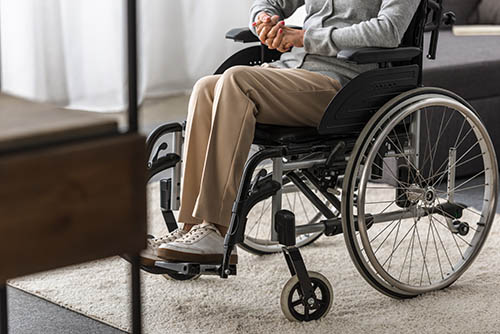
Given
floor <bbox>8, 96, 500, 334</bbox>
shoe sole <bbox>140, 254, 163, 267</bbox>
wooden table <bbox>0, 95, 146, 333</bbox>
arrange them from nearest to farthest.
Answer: wooden table <bbox>0, 95, 146, 333</bbox>
shoe sole <bbox>140, 254, 163, 267</bbox>
floor <bbox>8, 96, 500, 334</bbox>

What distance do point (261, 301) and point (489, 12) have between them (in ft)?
7.01

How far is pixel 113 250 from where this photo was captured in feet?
2.81

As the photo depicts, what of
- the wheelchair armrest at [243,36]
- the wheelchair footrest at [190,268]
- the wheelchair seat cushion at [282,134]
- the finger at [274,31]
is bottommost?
the wheelchair footrest at [190,268]

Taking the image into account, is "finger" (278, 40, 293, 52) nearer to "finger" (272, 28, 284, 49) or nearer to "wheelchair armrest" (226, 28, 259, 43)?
"finger" (272, 28, 284, 49)

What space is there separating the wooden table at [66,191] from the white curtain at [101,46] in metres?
2.57

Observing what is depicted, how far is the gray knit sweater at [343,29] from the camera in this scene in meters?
1.91

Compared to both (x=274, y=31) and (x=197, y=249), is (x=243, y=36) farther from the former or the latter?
(x=197, y=249)

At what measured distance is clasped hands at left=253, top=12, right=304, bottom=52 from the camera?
79.8 inches

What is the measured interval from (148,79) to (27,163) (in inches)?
135

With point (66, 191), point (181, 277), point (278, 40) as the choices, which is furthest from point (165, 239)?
point (66, 191)

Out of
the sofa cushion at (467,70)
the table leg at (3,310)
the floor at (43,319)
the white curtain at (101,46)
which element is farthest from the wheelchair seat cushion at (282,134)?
the white curtain at (101,46)

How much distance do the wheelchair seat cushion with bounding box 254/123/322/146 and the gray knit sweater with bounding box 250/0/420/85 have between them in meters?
0.18

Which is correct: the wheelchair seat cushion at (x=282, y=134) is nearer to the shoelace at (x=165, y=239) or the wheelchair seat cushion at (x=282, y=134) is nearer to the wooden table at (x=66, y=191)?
the shoelace at (x=165, y=239)

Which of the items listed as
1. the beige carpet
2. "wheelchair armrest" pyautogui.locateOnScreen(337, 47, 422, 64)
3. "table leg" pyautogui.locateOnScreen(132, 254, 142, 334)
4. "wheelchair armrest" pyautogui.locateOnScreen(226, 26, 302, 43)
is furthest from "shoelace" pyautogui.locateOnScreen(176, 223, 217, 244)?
"table leg" pyautogui.locateOnScreen(132, 254, 142, 334)
